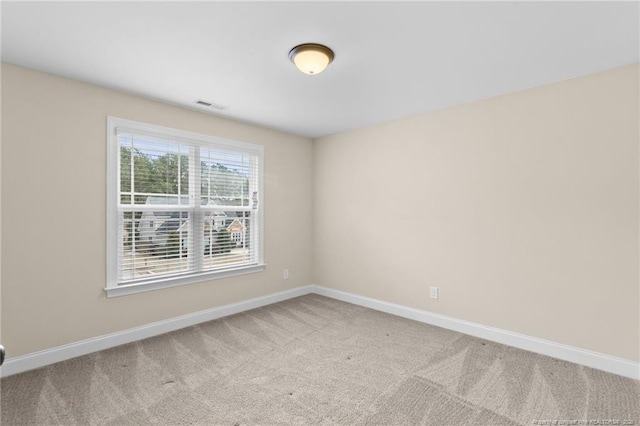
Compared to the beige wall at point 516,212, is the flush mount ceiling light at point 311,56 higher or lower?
higher

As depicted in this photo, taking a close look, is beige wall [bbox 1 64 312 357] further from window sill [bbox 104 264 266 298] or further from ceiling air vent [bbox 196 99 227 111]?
ceiling air vent [bbox 196 99 227 111]

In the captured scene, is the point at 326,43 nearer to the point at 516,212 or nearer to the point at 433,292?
the point at 516,212

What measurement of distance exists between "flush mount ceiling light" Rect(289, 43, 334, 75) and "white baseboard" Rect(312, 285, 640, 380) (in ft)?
9.43

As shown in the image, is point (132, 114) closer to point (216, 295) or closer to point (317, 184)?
point (216, 295)

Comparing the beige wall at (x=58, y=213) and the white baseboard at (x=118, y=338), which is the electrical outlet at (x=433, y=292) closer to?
the white baseboard at (x=118, y=338)

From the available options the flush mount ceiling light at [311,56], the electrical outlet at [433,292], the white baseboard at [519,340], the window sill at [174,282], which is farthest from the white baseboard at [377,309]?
the flush mount ceiling light at [311,56]

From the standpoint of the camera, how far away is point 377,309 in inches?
161

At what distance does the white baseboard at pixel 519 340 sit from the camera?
2.49m

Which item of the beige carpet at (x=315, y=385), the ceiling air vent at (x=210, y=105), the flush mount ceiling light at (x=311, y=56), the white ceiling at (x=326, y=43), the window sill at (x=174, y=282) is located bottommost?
the beige carpet at (x=315, y=385)

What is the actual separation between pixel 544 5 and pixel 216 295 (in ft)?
12.7

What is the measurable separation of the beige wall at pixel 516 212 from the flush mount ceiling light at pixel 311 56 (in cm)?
181

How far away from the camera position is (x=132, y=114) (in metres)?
3.09

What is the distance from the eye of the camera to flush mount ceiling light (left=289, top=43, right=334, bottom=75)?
2174 millimetres

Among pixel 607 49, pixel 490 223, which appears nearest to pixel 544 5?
pixel 607 49
